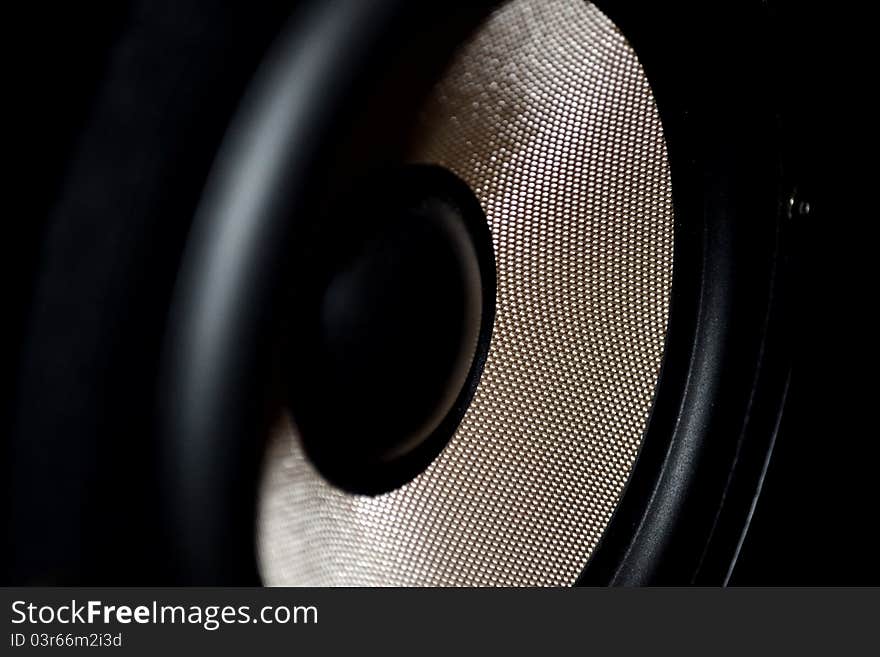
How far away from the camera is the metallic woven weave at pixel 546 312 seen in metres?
0.38

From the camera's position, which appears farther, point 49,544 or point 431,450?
point 49,544

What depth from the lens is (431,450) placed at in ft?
1.51

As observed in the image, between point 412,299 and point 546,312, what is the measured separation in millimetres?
87

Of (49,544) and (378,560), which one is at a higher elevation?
(378,560)

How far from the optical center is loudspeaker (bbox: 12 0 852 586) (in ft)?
1.16

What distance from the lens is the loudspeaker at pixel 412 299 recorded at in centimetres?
35

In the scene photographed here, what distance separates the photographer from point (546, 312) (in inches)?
16.1

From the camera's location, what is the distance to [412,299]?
47 centimetres

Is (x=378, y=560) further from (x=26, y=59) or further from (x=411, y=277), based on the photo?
(x=26, y=59)

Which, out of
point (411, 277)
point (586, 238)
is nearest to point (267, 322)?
point (411, 277)

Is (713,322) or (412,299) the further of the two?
(412,299)

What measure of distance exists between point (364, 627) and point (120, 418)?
0.29 metres

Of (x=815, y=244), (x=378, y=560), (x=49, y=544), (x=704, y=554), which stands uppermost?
(x=815, y=244)

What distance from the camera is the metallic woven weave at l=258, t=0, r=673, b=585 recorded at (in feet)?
1.25
